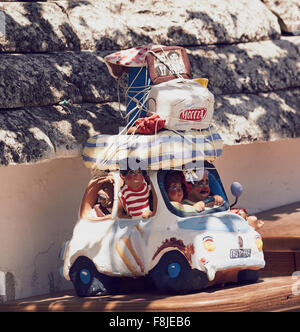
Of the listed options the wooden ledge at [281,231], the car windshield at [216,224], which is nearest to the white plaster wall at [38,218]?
the car windshield at [216,224]

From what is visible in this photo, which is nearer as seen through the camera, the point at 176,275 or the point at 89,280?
the point at 176,275

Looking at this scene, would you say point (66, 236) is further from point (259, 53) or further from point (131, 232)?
point (259, 53)

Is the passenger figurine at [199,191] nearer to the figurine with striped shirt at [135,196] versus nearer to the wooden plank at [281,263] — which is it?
the figurine with striped shirt at [135,196]

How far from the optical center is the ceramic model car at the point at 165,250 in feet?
21.6

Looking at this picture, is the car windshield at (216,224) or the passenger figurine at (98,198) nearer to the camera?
the car windshield at (216,224)

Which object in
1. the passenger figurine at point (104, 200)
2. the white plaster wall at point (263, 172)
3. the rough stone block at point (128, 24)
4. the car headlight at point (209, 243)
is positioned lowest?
the car headlight at point (209, 243)

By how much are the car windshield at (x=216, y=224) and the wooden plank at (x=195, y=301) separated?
41cm

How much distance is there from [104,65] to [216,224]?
178cm

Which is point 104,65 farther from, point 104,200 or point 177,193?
point 177,193

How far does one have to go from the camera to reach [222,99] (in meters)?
8.27

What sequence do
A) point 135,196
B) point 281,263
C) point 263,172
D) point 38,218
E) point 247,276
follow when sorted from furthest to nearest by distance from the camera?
point 263,172 → point 281,263 → point 38,218 → point 247,276 → point 135,196

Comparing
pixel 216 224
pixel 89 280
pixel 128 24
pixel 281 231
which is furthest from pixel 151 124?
pixel 281 231

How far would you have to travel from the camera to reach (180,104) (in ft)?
22.5

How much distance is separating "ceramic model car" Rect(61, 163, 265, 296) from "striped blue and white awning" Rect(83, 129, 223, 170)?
0.14m
